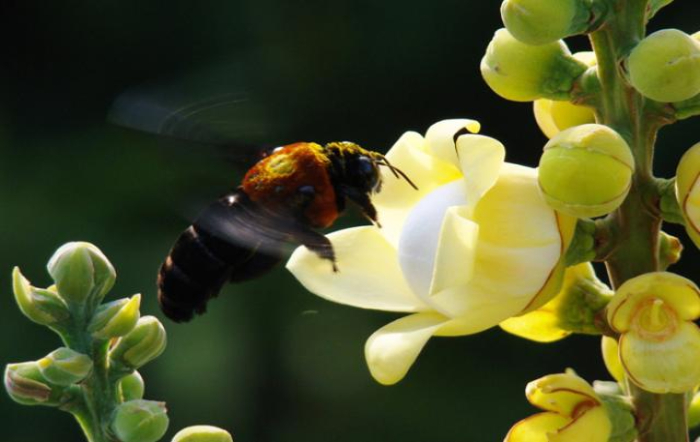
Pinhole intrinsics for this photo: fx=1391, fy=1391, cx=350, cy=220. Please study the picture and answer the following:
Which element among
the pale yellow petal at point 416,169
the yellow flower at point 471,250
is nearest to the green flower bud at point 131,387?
the yellow flower at point 471,250

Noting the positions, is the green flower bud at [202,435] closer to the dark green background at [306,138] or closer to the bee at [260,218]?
the bee at [260,218]

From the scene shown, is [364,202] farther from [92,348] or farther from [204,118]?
[92,348]

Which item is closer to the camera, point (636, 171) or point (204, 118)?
point (636, 171)

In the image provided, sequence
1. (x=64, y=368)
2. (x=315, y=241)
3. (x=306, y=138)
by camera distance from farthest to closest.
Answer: (x=306, y=138) → (x=315, y=241) → (x=64, y=368)

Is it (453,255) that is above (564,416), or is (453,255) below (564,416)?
above

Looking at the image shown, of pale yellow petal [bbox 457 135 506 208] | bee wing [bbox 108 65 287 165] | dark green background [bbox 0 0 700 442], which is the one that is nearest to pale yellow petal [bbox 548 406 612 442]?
pale yellow petal [bbox 457 135 506 208]

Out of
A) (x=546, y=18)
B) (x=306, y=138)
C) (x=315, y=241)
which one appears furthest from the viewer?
(x=306, y=138)

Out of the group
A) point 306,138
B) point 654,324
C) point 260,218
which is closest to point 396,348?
point 654,324

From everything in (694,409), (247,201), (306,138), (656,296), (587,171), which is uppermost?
(587,171)
